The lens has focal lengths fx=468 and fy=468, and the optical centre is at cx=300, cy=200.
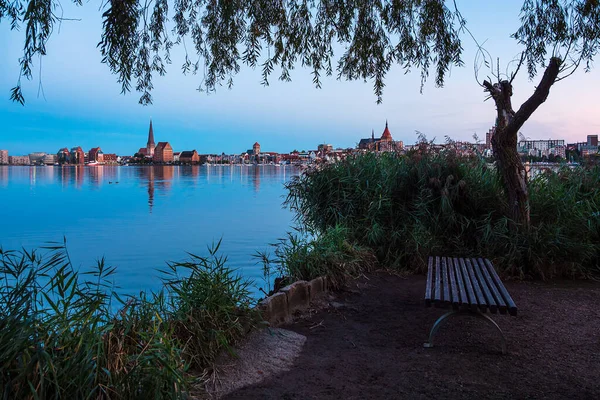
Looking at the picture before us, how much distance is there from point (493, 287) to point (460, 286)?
0.29 metres

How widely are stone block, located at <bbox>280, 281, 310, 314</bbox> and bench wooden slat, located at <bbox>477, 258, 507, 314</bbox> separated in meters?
1.84

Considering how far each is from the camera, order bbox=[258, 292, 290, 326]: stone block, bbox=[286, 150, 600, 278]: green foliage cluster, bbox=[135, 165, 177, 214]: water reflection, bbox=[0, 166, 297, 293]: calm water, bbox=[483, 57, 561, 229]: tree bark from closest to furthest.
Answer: bbox=[258, 292, 290, 326]: stone block → bbox=[483, 57, 561, 229]: tree bark → bbox=[286, 150, 600, 278]: green foliage cluster → bbox=[0, 166, 297, 293]: calm water → bbox=[135, 165, 177, 214]: water reflection

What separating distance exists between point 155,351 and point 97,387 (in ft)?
1.36

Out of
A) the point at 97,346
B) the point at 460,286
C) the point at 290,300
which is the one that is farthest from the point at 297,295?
the point at 97,346

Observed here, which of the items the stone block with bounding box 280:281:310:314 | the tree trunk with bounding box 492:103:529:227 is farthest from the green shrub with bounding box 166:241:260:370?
the tree trunk with bounding box 492:103:529:227

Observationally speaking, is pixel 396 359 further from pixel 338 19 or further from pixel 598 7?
pixel 598 7

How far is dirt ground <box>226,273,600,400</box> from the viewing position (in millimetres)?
3215

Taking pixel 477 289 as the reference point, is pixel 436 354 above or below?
below

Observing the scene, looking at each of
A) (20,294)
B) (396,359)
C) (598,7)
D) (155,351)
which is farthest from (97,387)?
(598,7)

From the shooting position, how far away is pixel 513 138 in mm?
6797

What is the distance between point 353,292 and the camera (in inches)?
225

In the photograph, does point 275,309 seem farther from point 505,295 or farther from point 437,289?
point 505,295

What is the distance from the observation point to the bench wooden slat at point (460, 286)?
3562 mm

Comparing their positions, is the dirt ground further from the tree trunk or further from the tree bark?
the tree bark
